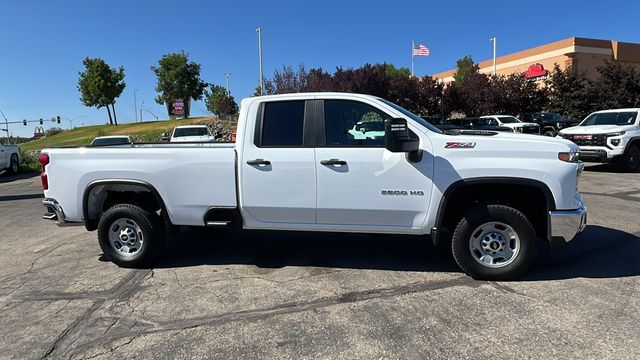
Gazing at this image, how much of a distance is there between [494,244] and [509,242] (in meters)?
0.15

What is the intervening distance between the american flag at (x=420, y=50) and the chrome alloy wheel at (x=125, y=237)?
44111 mm

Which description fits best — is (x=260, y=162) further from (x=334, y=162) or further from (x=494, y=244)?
(x=494, y=244)

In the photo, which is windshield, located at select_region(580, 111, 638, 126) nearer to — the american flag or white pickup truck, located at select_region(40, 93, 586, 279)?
white pickup truck, located at select_region(40, 93, 586, 279)

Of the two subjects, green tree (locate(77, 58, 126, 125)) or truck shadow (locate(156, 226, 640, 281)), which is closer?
truck shadow (locate(156, 226, 640, 281))

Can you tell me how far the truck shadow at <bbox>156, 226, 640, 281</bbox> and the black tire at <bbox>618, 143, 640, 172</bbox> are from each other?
816 cm

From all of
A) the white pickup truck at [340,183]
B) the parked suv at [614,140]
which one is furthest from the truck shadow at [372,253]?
the parked suv at [614,140]

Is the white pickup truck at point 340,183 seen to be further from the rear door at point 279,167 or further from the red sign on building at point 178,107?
the red sign on building at point 178,107

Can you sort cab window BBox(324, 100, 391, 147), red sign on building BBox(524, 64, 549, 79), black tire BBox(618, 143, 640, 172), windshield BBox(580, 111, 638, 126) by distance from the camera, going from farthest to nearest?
red sign on building BBox(524, 64, 549, 79), windshield BBox(580, 111, 638, 126), black tire BBox(618, 143, 640, 172), cab window BBox(324, 100, 391, 147)

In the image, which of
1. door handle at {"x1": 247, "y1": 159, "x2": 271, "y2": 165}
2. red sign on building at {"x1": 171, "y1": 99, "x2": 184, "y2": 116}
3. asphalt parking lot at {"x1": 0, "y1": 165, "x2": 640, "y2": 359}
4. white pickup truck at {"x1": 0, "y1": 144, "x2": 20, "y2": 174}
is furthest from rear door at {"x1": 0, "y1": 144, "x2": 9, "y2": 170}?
red sign on building at {"x1": 171, "y1": 99, "x2": 184, "y2": 116}

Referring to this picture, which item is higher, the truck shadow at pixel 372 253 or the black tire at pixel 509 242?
the black tire at pixel 509 242

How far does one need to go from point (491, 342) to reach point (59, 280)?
460 cm

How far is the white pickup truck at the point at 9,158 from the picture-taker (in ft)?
61.4

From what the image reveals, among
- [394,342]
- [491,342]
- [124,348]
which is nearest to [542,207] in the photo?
[491,342]

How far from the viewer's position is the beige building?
4322cm
